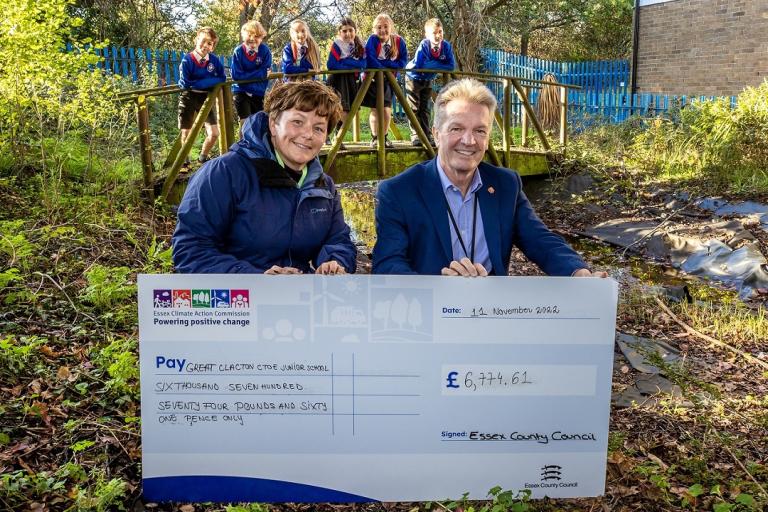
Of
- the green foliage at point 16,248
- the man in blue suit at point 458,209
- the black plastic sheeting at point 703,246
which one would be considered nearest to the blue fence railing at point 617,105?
the black plastic sheeting at point 703,246

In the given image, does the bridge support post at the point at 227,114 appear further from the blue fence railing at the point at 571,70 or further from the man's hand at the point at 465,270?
the blue fence railing at the point at 571,70

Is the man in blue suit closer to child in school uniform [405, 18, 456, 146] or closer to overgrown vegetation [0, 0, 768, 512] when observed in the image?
overgrown vegetation [0, 0, 768, 512]

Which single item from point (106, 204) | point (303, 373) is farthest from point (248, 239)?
point (106, 204)

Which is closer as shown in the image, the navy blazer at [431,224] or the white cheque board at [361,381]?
the white cheque board at [361,381]

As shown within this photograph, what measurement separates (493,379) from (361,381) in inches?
17.1

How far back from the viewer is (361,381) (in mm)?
2295

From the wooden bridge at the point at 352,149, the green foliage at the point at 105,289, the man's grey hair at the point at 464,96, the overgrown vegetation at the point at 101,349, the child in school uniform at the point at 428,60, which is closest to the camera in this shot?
the man's grey hair at the point at 464,96

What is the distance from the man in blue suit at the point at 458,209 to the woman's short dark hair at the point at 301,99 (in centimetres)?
36

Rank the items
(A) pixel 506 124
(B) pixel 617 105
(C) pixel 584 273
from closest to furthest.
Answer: (C) pixel 584 273 < (A) pixel 506 124 < (B) pixel 617 105

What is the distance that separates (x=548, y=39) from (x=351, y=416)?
24147mm

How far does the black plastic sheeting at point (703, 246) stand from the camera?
25.2 ft

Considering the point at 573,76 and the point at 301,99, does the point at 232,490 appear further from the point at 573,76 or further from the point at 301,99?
the point at 573,76

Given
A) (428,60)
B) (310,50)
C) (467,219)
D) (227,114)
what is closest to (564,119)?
(428,60)

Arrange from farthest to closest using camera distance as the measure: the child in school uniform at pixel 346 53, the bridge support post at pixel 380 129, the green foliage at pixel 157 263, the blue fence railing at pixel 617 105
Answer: the blue fence railing at pixel 617 105 < the bridge support post at pixel 380 129 < the child in school uniform at pixel 346 53 < the green foliage at pixel 157 263
